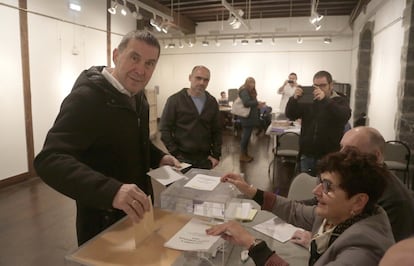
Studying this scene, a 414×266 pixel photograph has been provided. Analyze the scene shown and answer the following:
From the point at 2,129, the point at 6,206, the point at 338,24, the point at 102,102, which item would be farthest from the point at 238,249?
the point at 338,24

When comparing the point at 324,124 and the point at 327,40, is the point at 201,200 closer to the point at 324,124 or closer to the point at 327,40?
the point at 324,124

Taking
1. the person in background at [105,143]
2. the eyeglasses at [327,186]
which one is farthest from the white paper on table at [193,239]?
the eyeglasses at [327,186]

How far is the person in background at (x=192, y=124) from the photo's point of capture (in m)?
3.11

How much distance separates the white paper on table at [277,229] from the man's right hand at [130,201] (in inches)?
32.4

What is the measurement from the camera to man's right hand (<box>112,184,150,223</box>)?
1033 millimetres

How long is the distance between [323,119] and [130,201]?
303 cm

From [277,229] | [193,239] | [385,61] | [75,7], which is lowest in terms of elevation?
[277,229]

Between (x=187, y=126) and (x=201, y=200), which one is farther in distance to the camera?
(x=187, y=126)

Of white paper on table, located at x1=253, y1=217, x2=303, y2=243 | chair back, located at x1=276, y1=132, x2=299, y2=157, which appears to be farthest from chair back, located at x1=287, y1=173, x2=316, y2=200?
chair back, located at x1=276, y1=132, x2=299, y2=157

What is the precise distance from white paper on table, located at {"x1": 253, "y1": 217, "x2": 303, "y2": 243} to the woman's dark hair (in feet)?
1.83

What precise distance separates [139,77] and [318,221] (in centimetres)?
103

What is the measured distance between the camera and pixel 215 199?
135 centimetres

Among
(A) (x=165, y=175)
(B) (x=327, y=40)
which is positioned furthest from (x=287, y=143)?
(B) (x=327, y=40)

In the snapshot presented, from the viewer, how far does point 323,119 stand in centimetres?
362
